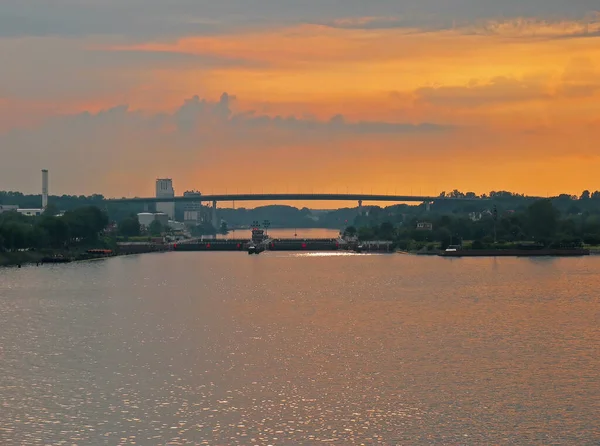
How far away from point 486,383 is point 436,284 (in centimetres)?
6665

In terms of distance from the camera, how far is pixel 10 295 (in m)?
105

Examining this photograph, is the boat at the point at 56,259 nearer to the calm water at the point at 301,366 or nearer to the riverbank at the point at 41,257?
the riverbank at the point at 41,257

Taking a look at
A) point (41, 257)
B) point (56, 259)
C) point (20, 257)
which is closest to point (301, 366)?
point (20, 257)

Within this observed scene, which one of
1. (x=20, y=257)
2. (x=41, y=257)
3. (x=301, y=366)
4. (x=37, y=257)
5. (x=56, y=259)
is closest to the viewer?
(x=301, y=366)

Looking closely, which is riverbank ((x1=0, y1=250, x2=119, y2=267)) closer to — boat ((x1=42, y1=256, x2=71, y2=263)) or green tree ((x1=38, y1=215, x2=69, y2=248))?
boat ((x1=42, y1=256, x2=71, y2=263))

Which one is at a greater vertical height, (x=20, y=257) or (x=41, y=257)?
(x=20, y=257)

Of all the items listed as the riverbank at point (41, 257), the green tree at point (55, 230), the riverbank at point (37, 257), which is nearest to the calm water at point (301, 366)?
the riverbank at point (37, 257)

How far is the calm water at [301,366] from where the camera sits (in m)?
44.1

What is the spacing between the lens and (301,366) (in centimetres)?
5828

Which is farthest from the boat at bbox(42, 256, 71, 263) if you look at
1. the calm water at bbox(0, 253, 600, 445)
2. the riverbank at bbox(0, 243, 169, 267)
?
the calm water at bbox(0, 253, 600, 445)

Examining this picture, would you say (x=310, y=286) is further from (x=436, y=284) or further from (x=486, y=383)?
(x=486, y=383)

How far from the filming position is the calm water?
44094mm

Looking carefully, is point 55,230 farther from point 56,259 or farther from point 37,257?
point 56,259

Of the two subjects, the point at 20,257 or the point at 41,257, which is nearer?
A: the point at 20,257
